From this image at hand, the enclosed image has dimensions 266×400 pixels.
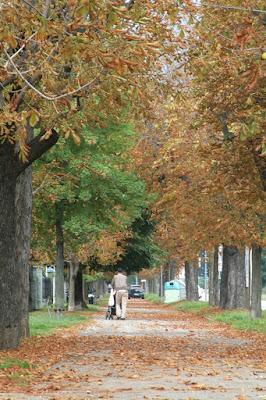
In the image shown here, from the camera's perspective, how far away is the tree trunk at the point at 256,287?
2539 cm

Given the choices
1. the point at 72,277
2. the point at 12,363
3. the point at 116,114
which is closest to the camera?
the point at 12,363

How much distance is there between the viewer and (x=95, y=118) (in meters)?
13.3

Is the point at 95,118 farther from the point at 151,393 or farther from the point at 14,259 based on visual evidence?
the point at 151,393

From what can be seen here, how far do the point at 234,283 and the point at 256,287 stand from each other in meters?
7.76

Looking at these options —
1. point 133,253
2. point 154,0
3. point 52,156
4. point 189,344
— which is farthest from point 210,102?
point 133,253

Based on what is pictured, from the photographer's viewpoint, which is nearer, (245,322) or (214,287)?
(245,322)

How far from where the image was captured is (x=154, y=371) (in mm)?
10656

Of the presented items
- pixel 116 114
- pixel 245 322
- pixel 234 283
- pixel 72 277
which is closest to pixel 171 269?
pixel 72 277

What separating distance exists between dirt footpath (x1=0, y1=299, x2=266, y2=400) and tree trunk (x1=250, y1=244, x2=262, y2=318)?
8.74 meters

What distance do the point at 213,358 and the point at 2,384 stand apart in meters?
4.60

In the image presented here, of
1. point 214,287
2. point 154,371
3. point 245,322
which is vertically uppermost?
point 154,371

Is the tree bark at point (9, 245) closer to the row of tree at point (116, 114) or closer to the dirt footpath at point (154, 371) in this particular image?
the row of tree at point (116, 114)

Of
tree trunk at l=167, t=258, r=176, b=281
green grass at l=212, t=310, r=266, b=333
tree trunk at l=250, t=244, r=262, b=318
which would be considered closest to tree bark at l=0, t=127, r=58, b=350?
green grass at l=212, t=310, r=266, b=333

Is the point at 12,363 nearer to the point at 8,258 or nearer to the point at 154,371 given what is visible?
the point at 154,371
